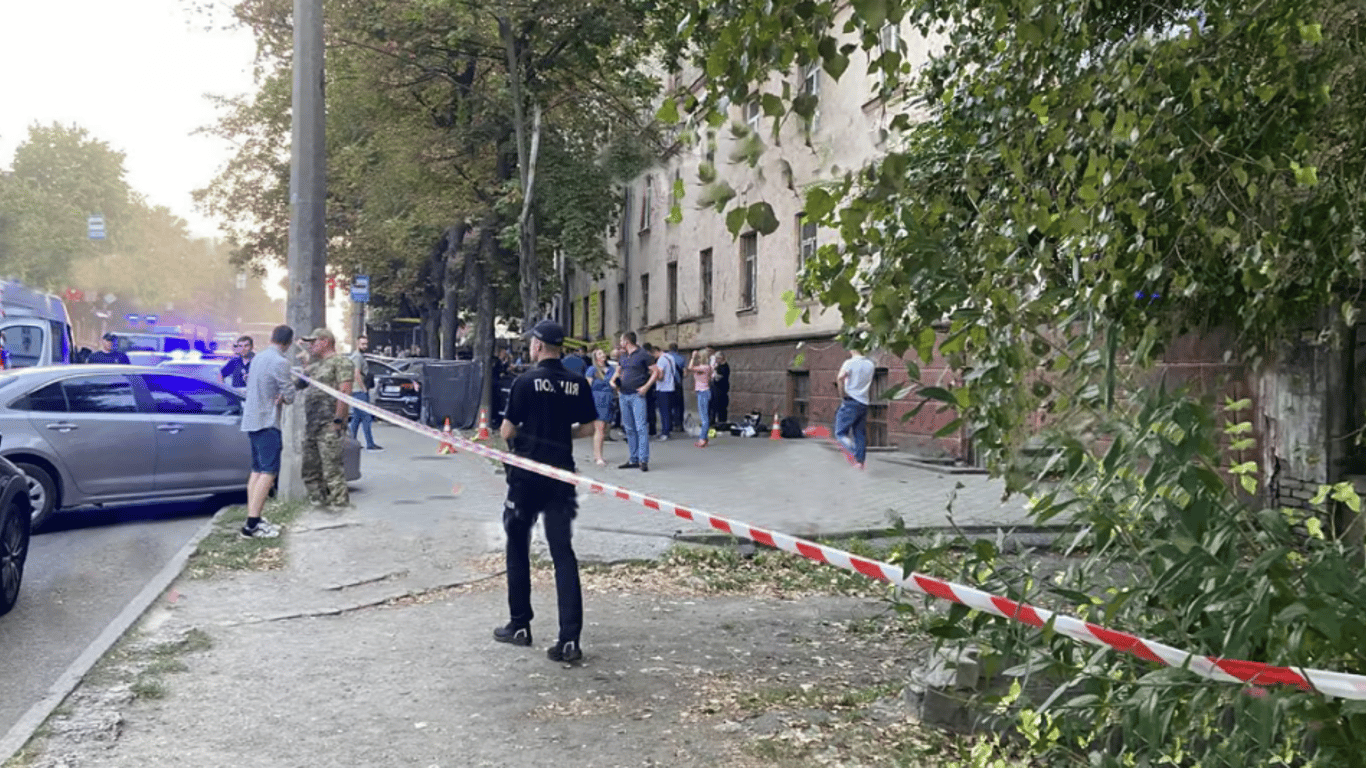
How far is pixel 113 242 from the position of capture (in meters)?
79.6

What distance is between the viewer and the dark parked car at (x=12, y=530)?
23.5 ft

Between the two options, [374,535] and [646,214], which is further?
[646,214]

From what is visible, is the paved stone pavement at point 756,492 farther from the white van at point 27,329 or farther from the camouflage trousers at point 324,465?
the white van at point 27,329

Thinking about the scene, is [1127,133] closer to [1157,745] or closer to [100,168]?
[1157,745]

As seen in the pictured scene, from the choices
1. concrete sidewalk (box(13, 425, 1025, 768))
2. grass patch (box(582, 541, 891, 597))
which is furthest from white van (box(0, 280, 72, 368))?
grass patch (box(582, 541, 891, 597))

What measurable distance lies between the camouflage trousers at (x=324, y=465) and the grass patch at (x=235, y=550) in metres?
0.46

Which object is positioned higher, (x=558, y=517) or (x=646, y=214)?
(x=646, y=214)

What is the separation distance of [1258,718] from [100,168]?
8720 cm

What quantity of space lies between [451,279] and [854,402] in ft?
70.5

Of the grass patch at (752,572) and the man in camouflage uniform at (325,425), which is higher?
the man in camouflage uniform at (325,425)

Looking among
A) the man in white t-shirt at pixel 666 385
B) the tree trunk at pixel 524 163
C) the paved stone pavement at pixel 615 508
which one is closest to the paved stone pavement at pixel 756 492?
the paved stone pavement at pixel 615 508

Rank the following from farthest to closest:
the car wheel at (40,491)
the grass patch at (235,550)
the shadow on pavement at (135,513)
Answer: the shadow on pavement at (135,513) < the car wheel at (40,491) < the grass patch at (235,550)

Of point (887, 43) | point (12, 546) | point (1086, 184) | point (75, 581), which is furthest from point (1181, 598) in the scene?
point (75, 581)

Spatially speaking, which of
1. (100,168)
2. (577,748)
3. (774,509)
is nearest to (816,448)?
(774,509)
